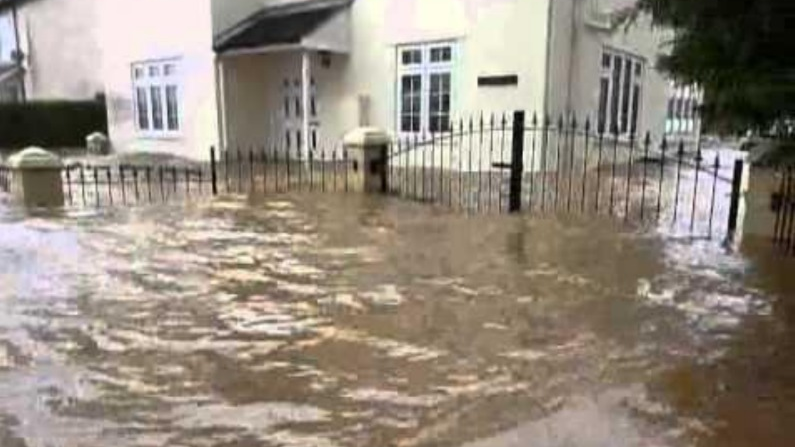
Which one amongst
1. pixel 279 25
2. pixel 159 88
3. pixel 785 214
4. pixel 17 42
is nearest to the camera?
pixel 785 214

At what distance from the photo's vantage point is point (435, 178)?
13367 millimetres

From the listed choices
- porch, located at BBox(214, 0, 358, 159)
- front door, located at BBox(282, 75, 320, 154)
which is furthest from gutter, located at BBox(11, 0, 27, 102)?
front door, located at BBox(282, 75, 320, 154)

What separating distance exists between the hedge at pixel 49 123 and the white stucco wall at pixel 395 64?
29.2 ft

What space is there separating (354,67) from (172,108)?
613cm

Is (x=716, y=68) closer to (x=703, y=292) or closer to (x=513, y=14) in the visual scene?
(x=703, y=292)

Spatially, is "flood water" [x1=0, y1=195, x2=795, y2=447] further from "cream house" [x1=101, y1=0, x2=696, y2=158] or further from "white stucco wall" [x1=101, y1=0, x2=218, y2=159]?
"white stucco wall" [x1=101, y1=0, x2=218, y2=159]

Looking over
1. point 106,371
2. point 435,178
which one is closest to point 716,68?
point 106,371

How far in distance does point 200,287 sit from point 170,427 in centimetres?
251

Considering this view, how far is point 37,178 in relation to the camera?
990cm

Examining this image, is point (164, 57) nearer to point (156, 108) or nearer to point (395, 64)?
point (156, 108)

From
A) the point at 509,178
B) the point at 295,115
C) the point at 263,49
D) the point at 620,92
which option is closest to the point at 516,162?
the point at 509,178

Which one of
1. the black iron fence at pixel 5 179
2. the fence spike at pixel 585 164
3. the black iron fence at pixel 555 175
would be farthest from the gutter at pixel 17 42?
the fence spike at pixel 585 164

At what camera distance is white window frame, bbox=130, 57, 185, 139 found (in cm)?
1936

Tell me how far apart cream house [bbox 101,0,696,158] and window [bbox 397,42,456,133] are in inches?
1.1
